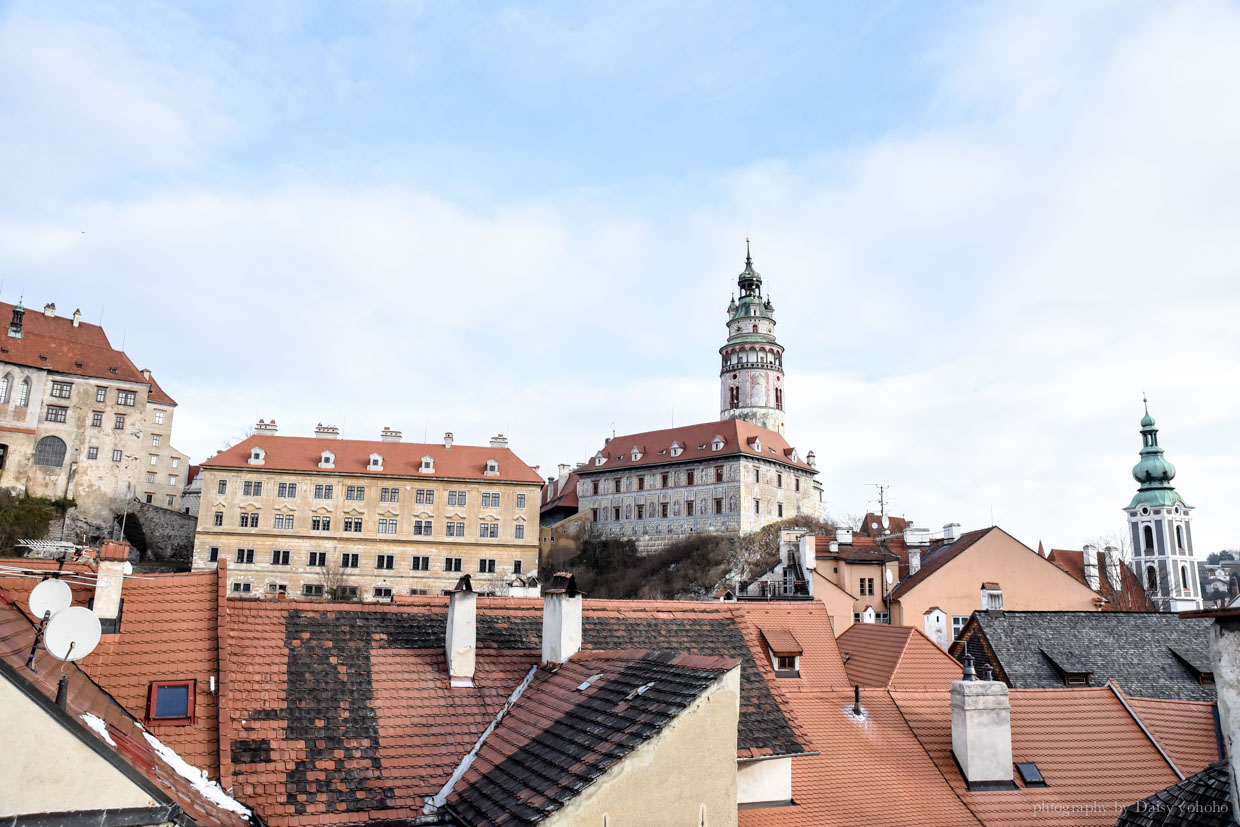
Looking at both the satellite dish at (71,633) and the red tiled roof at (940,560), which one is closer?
the satellite dish at (71,633)

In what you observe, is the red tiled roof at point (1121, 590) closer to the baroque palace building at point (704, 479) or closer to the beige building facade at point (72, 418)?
the baroque palace building at point (704, 479)

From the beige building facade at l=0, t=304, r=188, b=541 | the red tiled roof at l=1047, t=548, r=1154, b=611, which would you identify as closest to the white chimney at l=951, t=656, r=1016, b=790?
the red tiled roof at l=1047, t=548, r=1154, b=611

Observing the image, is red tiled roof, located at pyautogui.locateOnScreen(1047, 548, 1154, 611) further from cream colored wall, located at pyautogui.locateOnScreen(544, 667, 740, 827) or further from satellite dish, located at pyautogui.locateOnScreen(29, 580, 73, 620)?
satellite dish, located at pyautogui.locateOnScreen(29, 580, 73, 620)

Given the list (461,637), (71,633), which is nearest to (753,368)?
(461,637)

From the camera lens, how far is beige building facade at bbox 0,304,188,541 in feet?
201

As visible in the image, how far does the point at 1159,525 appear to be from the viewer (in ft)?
302

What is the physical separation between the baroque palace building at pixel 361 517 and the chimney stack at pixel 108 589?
50.4m

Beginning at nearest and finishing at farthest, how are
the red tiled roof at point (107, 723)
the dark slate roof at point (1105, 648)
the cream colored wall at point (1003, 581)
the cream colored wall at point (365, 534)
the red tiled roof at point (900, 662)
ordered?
the red tiled roof at point (107, 723) → the red tiled roof at point (900, 662) → the dark slate roof at point (1105, 648) → the cream colored wall at point (1003, 581) → the cream colored wall at point (365, 534)

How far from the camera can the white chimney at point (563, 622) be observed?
1230 centimetres

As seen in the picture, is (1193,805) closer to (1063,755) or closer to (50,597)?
(1063,755)

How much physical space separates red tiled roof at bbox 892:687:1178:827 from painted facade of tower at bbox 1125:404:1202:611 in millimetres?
86703

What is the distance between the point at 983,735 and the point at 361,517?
55430mm

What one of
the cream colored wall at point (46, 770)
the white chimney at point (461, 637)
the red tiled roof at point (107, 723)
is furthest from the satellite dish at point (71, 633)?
the white chimney at point (461, 637)

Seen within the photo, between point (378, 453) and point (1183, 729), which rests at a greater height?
point (378, 453)
